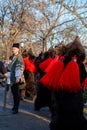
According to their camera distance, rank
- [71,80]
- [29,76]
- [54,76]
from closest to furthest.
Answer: [71,80], [54,76], [29,76]

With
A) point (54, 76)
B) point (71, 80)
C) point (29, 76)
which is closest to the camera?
point (71, 80)

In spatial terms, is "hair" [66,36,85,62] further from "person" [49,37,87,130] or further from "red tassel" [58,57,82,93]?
"red tassel" [58,57,82,93]

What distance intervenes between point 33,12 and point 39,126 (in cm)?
1252

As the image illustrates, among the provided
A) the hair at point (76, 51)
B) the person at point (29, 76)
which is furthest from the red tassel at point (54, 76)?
the person at point (29, 76)

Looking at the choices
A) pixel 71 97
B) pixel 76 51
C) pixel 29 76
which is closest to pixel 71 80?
pixel 71 97

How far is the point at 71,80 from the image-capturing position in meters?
6.77

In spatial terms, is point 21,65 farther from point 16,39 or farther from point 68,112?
point 16,39

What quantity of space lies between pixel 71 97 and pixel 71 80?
0.28 meters

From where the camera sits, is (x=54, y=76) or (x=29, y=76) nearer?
(x=54, y=76)

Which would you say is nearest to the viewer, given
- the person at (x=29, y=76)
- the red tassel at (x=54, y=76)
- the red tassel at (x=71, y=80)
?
the red tassel at (x=71, y=80)

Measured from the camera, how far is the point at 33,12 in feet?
70.1

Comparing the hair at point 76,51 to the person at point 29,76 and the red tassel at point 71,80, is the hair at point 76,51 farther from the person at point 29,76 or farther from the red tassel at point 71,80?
the person at point 29,76

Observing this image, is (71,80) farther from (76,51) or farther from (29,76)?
(29,76)

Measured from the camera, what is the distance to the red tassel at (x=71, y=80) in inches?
266
